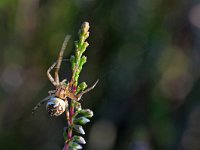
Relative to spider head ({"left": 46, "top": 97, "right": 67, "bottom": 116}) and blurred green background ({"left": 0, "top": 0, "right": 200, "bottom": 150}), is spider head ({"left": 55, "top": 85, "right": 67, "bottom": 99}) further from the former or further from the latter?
blurred green background ({"left": 0, "top": 0, "right": 200, "bottom": 150})

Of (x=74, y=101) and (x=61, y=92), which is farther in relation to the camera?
(x=61, y=92)

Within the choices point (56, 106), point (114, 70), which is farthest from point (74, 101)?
point (114, 70)

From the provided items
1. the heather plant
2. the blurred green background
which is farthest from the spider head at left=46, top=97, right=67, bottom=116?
the blurred green background

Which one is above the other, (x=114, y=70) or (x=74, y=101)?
(x=114, y=70)

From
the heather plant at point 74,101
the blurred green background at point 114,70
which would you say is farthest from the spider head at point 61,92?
the blurred green background at point 114,70

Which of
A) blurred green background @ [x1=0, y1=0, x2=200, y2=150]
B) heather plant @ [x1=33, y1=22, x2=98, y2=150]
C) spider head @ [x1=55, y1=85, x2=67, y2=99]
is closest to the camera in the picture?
heather plant @ [x1=33, y1=22, x2=98, y2=150]

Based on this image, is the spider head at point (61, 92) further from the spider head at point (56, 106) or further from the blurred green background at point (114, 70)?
the blurred green background at point (114, 70)

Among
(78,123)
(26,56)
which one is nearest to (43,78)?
(26,56)

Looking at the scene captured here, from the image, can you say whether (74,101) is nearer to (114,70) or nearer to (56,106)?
(56,106)

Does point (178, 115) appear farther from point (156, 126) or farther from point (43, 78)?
point (43, 78)
